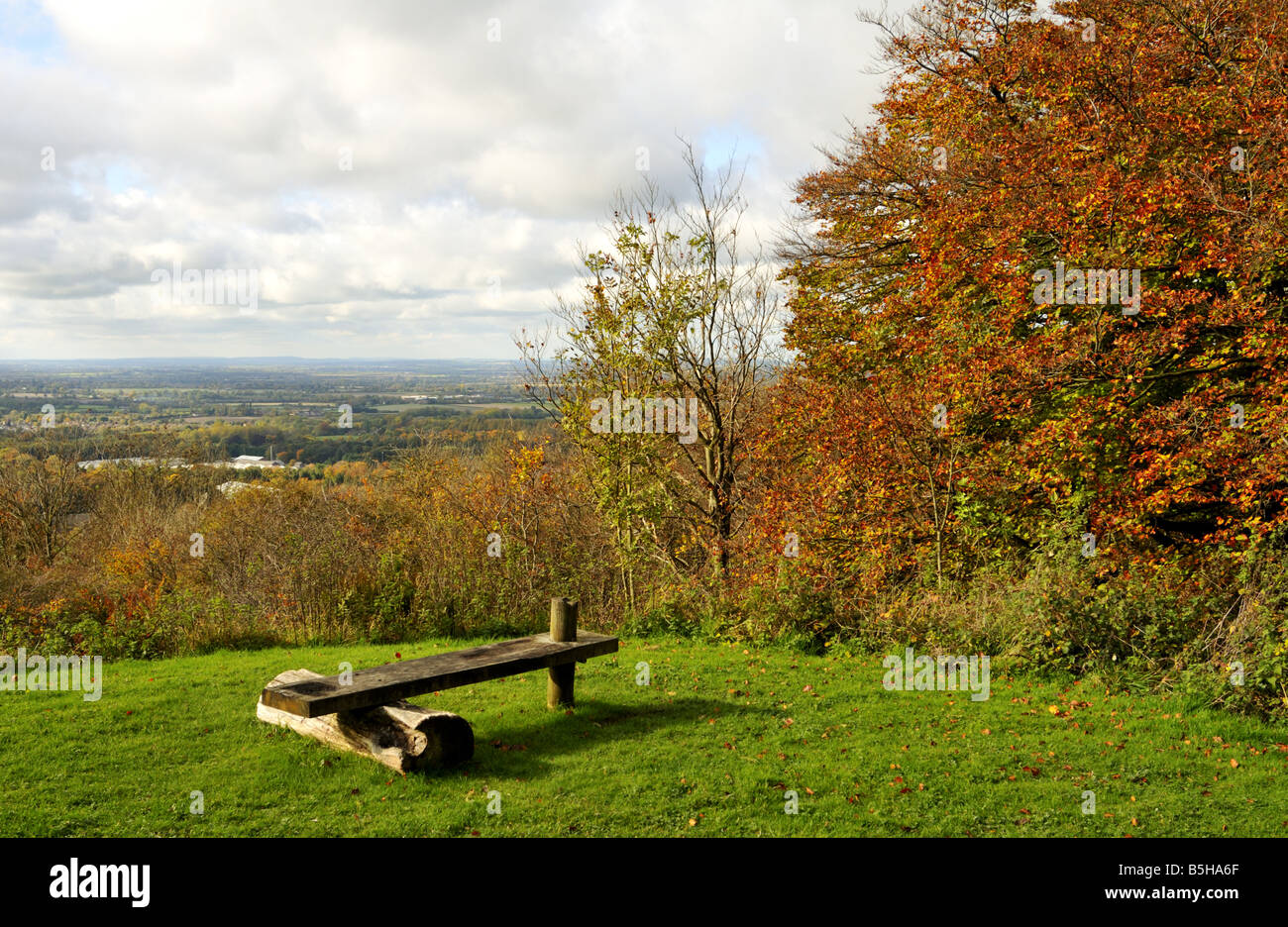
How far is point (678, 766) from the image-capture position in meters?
5.80

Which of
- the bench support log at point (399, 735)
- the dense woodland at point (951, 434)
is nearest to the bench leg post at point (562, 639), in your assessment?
the bench support log at point (399, 735)

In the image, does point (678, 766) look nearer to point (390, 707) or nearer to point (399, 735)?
point (399, 735)

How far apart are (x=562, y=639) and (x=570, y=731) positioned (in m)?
0.85

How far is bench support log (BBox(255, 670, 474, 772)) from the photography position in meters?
5.51

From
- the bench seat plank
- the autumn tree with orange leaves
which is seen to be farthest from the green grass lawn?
the autumn tree with orange leaves

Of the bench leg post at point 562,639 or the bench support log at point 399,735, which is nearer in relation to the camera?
the bench support log at point 399,735

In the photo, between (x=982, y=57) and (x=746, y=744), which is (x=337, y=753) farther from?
(x=982, y=57)

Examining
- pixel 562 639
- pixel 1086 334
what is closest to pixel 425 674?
pixel 562 639

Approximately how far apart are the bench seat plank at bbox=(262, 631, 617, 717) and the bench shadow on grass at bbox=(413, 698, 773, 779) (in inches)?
20.4

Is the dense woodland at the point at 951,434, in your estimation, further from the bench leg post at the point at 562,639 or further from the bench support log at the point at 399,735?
the bench support log at the point at 399,735

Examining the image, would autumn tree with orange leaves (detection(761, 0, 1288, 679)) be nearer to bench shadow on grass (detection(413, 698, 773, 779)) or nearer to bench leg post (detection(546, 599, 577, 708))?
bench shadow on grass (detection(413, 698, 773, 779))

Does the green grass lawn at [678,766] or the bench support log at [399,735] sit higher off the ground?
the bench support log at [399,735]

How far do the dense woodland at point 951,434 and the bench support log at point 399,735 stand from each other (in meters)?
5.15

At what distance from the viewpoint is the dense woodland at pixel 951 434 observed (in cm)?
835
